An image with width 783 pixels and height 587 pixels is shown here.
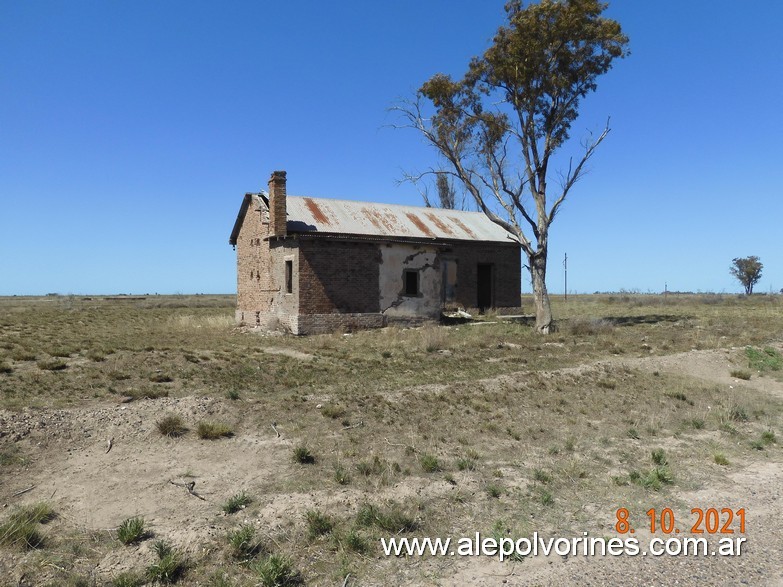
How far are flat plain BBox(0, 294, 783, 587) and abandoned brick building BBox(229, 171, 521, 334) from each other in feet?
20.3

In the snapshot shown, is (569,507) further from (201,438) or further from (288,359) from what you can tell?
(288,359)

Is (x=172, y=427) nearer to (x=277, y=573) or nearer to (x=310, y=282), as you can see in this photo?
(x=277, y=573)

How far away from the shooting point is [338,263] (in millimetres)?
18531

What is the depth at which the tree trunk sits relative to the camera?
19094 millimetres

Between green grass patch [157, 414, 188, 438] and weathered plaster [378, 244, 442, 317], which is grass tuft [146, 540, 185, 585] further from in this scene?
weathered plaster [378, 244, 442, 317]

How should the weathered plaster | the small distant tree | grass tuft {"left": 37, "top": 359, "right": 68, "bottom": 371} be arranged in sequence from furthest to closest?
the small distant tree → the weathered plaster → grass tuft {"left": 37, "top": 359, "right": 68, "bottom": 371}

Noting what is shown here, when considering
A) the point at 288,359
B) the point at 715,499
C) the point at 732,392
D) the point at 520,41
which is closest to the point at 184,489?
the point at 715,499

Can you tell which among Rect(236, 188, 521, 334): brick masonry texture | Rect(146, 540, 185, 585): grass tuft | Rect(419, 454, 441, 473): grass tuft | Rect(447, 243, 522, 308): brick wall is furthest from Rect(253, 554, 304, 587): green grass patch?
Rect(447, 243, 522, 308): brick wall

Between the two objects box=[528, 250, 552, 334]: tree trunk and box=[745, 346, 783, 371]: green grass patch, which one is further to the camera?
box=[528, 250, 552, 334]: tree trunk

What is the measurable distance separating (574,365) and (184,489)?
9474 mm

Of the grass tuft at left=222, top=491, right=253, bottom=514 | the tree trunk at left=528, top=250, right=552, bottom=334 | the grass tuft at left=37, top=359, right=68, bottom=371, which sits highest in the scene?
the tree trunk at left=528, top=250, right=552, bottom=334

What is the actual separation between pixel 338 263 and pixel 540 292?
749 cm

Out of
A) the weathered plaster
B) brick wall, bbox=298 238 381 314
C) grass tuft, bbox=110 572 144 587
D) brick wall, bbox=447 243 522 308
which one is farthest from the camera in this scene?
brick wall, bbox=447 243 522 308

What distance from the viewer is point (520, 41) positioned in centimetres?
1848
